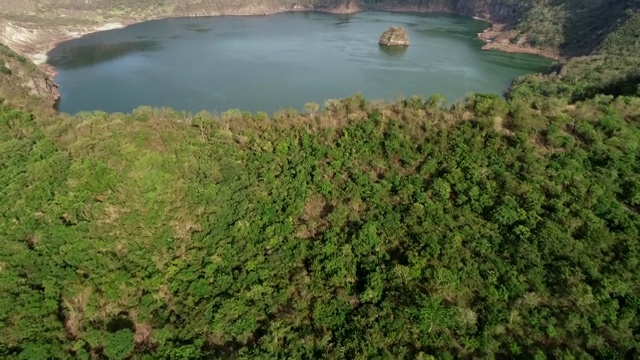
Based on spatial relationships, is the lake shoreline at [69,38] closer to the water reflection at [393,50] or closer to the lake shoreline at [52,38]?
the lake shoreline at [52,38]

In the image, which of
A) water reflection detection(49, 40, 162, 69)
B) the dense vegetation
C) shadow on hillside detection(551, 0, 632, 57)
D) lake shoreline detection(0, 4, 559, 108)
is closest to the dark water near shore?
water reflection detection(49, 40, 162, 69)

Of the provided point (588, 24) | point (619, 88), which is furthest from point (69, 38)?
point (588, 24)

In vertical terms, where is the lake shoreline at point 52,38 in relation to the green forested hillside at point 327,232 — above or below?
above

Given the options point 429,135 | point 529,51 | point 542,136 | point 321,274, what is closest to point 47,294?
point 321,274

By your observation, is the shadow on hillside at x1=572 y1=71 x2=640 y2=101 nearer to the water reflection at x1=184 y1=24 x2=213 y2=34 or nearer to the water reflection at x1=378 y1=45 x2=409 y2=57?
the water reflection at x1=378 y1=45 x2=409 y2=57

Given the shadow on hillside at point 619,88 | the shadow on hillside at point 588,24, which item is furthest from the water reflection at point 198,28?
the shadow on hillside at point 619,88

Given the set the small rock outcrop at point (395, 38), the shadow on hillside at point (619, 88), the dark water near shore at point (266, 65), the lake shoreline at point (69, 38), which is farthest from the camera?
the small rock outcrop at point (395, 38)

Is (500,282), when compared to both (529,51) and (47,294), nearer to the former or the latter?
(47,294)
